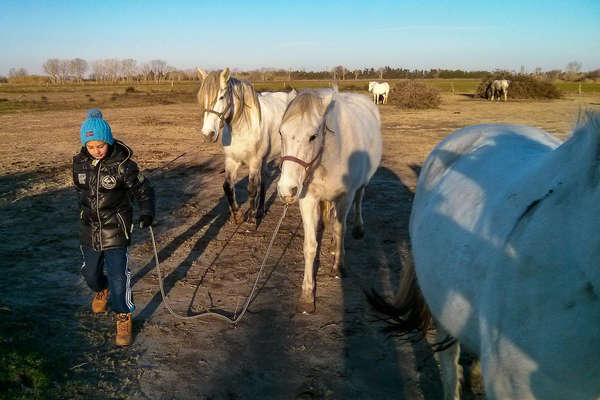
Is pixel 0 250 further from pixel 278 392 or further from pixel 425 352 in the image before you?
pixel 425 352

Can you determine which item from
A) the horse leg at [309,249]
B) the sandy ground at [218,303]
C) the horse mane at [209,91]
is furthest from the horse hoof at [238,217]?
the horse leg at [309,249]

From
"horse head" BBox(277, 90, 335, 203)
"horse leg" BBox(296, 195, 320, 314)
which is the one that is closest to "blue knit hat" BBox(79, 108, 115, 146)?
"horse head" BBox(277, 90, 335, 203)

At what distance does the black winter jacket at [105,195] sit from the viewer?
9.61ft

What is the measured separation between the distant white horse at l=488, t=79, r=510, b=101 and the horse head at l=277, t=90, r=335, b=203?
33.4 m

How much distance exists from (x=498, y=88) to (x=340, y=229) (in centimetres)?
3325

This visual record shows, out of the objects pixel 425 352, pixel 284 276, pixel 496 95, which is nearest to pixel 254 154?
pixel 284 276

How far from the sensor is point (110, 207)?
2.99 metres

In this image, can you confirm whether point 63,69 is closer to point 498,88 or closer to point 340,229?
point 498,88

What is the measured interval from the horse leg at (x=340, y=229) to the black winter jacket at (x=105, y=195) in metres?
1.77

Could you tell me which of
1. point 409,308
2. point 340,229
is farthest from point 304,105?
point 409,308

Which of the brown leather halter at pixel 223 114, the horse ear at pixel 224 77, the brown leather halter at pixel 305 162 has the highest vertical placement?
the horse ear at pixel 224 77

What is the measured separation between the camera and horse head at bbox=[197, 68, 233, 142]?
5.05 metres

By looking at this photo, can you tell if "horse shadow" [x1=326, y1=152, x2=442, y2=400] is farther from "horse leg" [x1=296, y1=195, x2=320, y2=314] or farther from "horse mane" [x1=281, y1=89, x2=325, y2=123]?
"horse mane" [x1=281, y1=89, x2=325, y2=123]

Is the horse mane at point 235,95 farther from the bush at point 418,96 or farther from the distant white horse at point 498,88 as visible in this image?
the distant white horse at point 498,88
